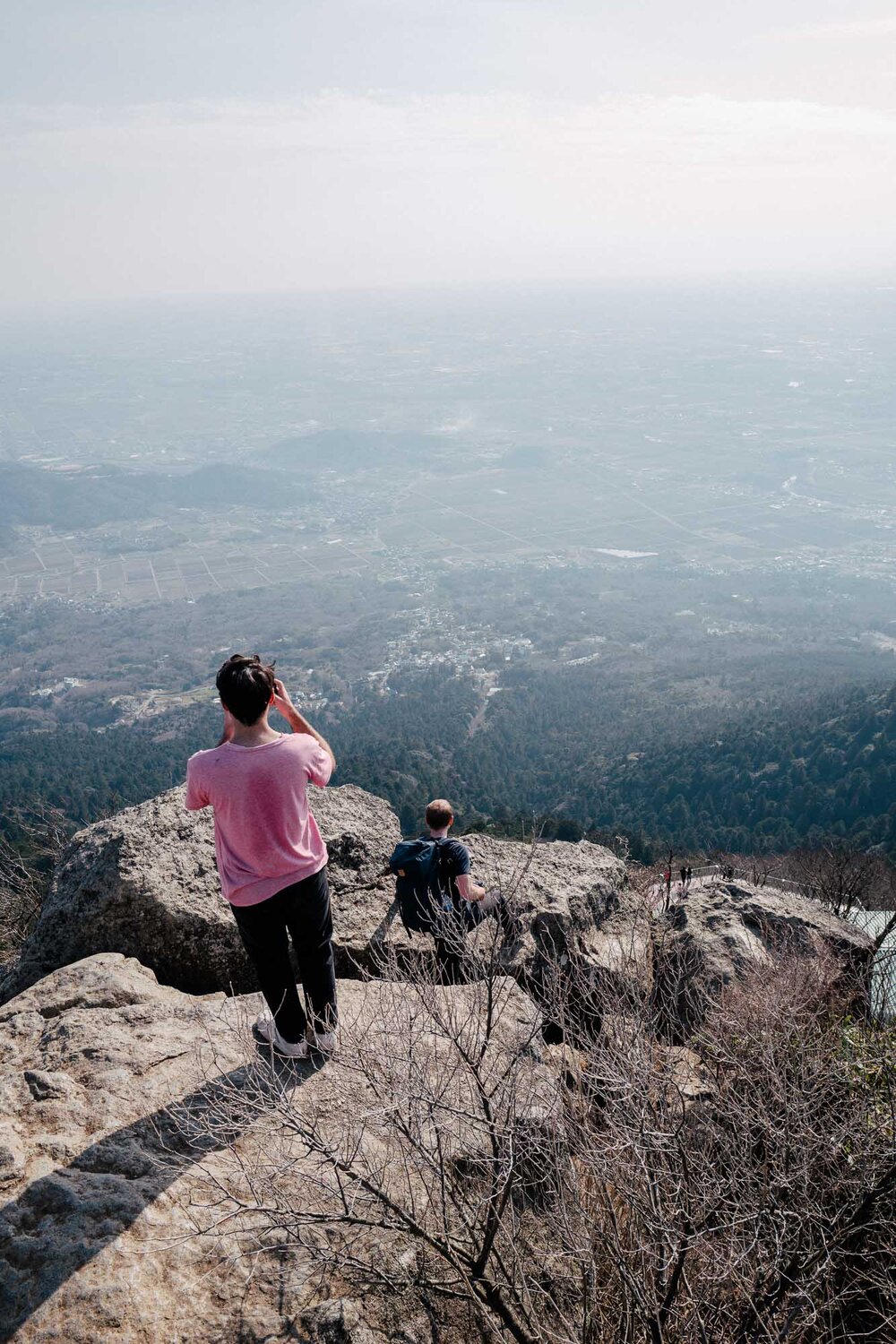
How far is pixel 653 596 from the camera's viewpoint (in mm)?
175000

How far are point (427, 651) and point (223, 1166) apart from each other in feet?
459

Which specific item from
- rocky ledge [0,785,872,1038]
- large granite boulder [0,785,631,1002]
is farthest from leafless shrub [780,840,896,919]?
large granite boulder [0,785,631,1002]

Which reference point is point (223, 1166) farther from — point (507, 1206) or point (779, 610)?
point (779, 610)

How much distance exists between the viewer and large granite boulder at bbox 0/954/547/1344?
3512mm

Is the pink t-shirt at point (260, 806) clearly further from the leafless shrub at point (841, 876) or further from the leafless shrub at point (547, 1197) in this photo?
the leafless shrub at point (841, 876)

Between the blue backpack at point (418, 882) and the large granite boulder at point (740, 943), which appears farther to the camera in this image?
the large granite boulder at point (740, 943)

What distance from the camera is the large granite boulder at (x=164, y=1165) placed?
11.5 ft

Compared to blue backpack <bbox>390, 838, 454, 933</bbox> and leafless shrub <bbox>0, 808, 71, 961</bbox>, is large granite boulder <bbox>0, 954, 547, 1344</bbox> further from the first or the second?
leafless shrub <bbox>0, 808, 71, 961</bbox>

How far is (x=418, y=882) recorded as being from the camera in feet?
21.3

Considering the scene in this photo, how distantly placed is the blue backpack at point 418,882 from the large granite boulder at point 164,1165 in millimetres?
1168

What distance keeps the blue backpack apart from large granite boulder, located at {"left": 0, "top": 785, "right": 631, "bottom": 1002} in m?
0.26

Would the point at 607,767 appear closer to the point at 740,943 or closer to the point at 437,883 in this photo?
the point at 740,943

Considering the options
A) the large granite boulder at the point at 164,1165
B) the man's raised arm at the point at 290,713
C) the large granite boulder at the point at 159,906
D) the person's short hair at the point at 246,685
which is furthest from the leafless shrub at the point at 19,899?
the person's short hair at the point at 246,685

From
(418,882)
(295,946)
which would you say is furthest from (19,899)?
(295,946)
